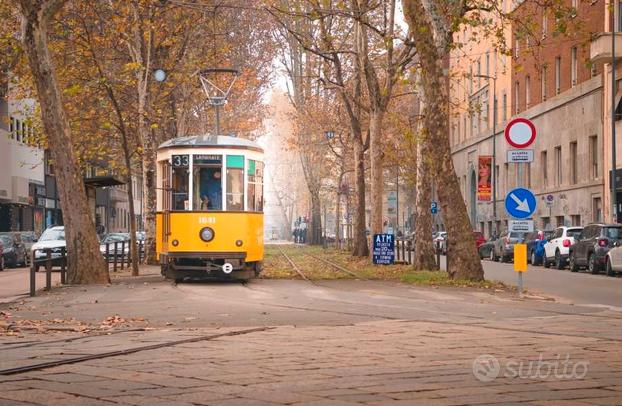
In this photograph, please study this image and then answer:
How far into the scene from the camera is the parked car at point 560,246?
42.2 metres

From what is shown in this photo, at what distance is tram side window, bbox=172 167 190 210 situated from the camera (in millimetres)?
25609

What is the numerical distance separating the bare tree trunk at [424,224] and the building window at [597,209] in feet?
73.2

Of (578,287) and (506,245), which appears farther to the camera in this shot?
(506,245)

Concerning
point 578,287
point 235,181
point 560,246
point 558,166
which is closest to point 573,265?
point 560,246

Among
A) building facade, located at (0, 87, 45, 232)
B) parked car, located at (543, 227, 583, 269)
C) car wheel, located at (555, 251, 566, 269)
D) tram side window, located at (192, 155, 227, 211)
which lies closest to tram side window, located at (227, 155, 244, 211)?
tram side window, located at (192, 155, 227, 211)

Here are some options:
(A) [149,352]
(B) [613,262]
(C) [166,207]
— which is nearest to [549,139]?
(B) [613,262]

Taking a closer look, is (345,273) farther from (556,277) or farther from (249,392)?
(249,392)

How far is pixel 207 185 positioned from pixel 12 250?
23.9 m

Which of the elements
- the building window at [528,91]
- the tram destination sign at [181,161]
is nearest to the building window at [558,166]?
the building window at [528,91]

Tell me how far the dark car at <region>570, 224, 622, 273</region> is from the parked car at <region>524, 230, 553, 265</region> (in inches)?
247

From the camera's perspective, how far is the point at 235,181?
84.2 ft

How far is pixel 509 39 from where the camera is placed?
74125mm

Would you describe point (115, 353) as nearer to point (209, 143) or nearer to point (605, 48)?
point (209, 143)

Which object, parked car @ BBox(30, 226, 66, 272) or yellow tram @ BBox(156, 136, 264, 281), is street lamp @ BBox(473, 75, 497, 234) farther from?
yellow tram @ BBox(156, 136, 264, 281)
